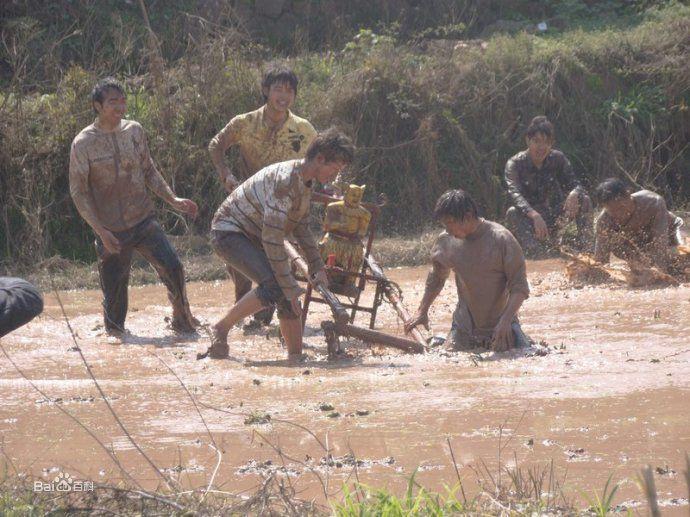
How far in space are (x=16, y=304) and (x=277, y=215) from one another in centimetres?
272

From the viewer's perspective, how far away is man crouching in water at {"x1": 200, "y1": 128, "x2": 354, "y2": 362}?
6.09 m

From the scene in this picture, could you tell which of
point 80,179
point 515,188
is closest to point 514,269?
point 80,179

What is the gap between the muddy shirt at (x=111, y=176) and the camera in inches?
291

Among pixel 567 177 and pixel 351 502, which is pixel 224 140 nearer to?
pixel 567 177

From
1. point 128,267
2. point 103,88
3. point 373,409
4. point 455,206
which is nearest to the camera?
point 373,409

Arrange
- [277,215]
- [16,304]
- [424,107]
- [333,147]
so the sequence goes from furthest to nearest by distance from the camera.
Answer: [424,107] → [277,215] → [333,147] → [16,304]

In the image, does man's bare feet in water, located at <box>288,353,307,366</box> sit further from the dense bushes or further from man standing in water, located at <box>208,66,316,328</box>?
the dense bushes

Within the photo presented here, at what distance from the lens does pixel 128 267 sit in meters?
7.74

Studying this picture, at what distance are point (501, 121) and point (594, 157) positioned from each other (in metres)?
1.17

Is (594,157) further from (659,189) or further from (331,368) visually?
(331,368)

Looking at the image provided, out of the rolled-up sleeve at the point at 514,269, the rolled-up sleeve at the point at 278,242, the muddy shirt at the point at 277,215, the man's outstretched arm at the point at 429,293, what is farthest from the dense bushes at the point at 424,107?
the rolled-up sleeve at the point at 514,269

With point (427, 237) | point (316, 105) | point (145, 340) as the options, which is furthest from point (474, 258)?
point (316, 105)

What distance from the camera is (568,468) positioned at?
4.07 m

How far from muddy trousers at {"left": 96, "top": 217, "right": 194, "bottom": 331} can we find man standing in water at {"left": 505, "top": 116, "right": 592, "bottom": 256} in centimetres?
369
